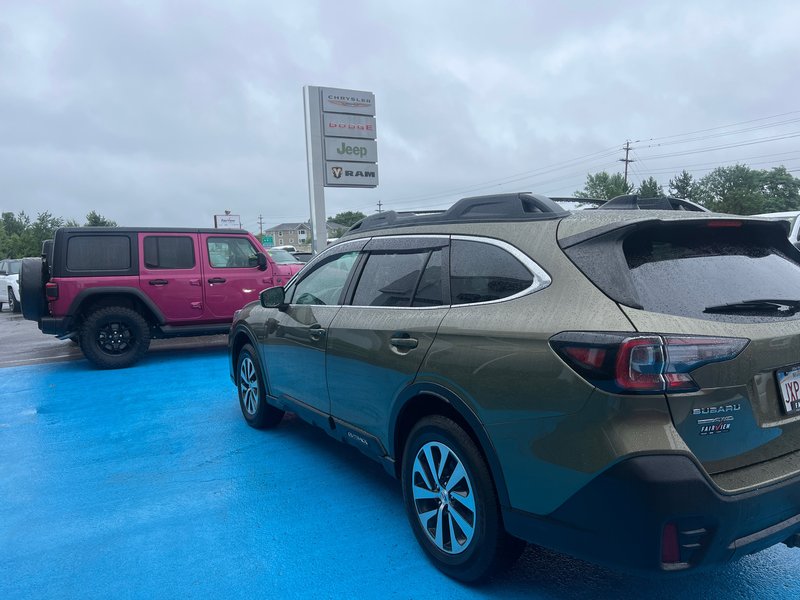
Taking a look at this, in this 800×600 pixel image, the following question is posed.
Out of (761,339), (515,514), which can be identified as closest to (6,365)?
(515,514)

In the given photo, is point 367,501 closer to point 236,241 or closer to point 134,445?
point 134,445

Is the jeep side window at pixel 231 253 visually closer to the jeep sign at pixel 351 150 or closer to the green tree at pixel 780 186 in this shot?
the jeep sign at pixel 351 150

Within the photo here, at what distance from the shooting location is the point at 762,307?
89.7 inches

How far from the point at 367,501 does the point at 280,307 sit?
167 centimetres

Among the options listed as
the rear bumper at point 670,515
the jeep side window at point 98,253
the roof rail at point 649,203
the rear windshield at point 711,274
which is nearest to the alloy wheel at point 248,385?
the roof rail at point 649,203

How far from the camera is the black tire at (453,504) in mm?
2486

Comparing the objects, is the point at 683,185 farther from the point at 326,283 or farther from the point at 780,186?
the point at 326,283

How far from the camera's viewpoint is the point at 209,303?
865 cm

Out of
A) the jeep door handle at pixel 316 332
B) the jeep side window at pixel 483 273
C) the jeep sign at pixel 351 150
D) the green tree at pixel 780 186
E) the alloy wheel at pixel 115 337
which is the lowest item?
the alloy wheel at pixel 115 337

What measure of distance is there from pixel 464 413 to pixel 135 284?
697 centimetres

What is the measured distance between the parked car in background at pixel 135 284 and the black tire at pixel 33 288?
12 millimetres

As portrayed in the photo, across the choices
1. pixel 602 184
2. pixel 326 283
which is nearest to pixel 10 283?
pixel 326 283

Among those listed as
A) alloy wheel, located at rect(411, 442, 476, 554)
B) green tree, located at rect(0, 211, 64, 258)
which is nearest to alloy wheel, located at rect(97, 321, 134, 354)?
alloy wheel, located at rect(411, 442, 476, 554)

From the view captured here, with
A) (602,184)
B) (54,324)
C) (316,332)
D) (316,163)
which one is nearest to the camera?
(316,332)
